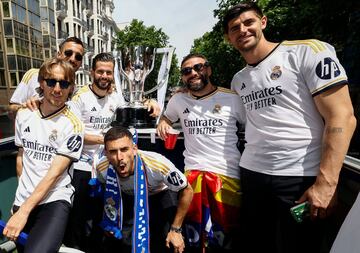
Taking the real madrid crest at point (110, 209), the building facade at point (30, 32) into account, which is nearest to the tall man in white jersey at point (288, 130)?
the real madrid crest at point (110, 209)

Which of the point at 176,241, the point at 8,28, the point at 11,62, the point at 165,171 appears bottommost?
the point at 176,241

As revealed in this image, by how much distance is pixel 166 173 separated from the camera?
2203 mm

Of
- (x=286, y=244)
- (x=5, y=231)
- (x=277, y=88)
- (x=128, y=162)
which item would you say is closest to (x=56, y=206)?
(x=5, y=231)

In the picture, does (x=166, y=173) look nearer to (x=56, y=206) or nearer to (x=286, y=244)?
(x=56, y=206)

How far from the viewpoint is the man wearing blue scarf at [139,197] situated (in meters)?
2.10

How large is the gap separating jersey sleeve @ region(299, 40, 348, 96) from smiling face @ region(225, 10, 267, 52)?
0.32 meters

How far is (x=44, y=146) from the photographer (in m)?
2.07

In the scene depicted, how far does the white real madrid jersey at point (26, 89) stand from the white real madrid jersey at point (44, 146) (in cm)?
48

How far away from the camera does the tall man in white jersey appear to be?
1.59 m

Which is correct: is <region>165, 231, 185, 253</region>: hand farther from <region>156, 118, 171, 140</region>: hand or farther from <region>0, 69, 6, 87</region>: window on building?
<region>0, 69, 6, 87</region>: window on building

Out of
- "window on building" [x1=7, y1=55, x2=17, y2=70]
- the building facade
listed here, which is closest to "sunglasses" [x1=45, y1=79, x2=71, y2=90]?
the building facade

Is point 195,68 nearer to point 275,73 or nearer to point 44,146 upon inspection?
point 275,73

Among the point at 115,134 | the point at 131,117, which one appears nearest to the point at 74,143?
the point at 115,134

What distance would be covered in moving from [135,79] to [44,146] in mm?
1398
